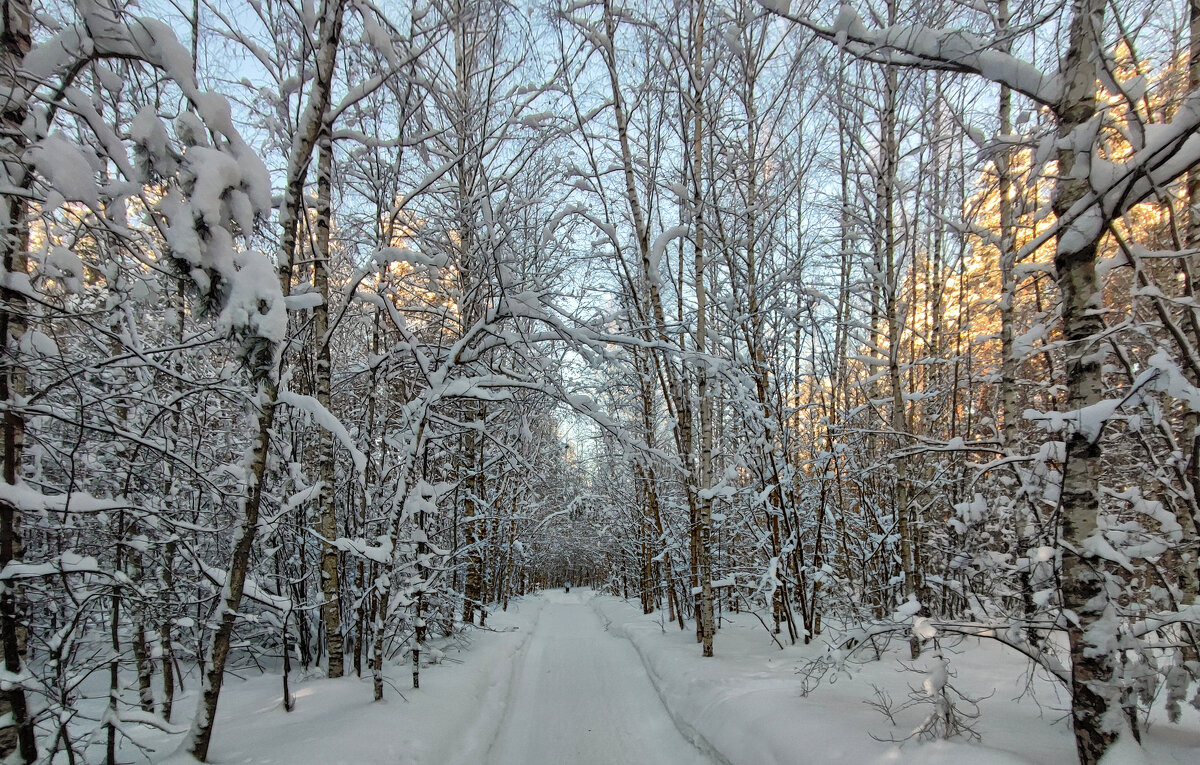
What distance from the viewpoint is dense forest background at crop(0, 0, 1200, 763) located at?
8.62ft

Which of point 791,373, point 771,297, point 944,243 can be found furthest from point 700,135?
point 944,243

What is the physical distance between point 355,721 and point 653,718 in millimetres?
3031

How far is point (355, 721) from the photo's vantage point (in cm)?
431

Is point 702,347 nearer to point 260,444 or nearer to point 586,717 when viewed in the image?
point 586,717

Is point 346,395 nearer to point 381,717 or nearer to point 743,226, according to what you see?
point 381,717

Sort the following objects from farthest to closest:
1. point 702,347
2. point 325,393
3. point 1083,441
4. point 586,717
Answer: point 702,347 → point 586,717 → point 325,393 → point 1083,441

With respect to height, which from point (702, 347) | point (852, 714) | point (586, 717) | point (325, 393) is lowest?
point (586, 717)

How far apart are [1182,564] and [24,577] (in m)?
7.80

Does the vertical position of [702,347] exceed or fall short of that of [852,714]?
it exceeds it

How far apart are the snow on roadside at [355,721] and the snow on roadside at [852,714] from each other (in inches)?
85.1

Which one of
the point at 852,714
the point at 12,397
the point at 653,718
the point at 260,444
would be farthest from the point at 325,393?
the point at 852,714

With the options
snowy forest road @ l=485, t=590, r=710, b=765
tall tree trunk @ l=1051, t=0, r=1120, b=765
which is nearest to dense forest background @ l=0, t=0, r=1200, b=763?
tall tree trunk @ l=1051, t=0, r=1120, b=765

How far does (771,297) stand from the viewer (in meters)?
7.55

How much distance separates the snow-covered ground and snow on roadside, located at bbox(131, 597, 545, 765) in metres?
0.02
